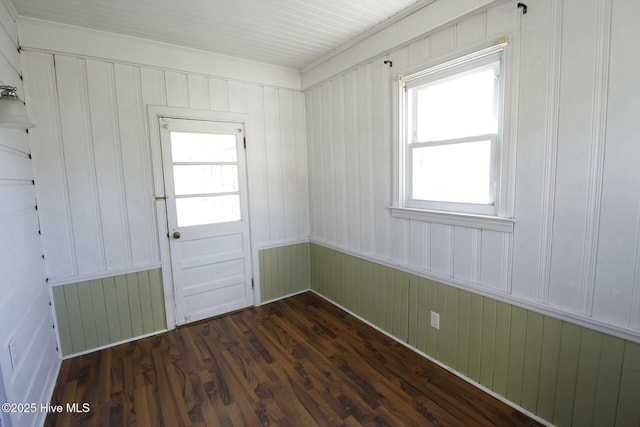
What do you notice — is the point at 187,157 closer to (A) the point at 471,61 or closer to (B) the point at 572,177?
(A) the point at 471,61

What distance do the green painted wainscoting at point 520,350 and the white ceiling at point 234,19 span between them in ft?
6.88

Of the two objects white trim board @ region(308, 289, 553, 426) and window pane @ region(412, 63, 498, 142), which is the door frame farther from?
window pane @ region(412, 63, 498, 142)

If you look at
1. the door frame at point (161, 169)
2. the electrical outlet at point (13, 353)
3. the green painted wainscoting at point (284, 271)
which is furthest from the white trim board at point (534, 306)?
the electrical outlet at point (13, 353)

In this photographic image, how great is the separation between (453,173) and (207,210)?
7.64 ft

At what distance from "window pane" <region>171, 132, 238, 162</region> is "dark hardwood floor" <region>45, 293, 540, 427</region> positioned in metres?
1.70

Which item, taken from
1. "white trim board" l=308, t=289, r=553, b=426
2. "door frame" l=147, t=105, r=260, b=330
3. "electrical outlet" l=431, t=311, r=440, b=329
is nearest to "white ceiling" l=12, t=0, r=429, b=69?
"door frame" l=147, t=105, r=260, b=330

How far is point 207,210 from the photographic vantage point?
313 cm

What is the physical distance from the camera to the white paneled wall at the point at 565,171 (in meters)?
1.44

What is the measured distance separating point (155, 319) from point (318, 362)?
1.65 meters

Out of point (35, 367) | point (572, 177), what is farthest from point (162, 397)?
point (572, 177)

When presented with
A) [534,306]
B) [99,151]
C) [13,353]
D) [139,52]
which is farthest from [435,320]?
[139,52]

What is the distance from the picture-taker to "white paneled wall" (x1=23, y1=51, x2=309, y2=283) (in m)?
2.40

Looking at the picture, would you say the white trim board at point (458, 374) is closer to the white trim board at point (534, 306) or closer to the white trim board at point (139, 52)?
the white trim board at point (534, 306)

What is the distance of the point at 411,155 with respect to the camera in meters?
2.49
